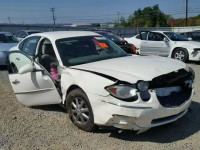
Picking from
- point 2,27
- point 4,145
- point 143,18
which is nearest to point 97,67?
point 4,145

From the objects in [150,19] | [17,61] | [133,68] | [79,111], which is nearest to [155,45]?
[17,61]

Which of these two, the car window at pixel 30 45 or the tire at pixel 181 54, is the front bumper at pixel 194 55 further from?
the car window at pixel 30 45

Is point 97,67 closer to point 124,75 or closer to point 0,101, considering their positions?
point 124,75

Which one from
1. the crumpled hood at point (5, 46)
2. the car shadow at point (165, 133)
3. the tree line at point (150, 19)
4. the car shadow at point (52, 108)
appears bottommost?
the car shadow at point (165, 133)

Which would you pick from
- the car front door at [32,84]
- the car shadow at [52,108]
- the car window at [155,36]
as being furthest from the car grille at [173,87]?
the car window at [155,36]

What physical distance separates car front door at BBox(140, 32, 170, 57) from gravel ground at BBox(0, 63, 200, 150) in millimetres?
6894

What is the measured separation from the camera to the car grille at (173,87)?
3.40 metres

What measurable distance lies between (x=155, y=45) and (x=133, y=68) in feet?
27.1

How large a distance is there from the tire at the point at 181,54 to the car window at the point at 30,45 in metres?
7.19

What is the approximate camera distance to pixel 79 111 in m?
3.85

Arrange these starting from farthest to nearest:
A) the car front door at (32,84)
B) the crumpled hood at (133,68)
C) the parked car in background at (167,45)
→ 1. the parked car in background at (167,45)
2. the car front door at (32,84)
3. the crumpled hood at (133,68)

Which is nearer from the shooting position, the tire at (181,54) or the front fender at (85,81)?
the front fender at (85,81)

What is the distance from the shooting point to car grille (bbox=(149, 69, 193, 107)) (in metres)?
3.40

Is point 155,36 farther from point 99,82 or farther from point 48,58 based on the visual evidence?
point 99,82
